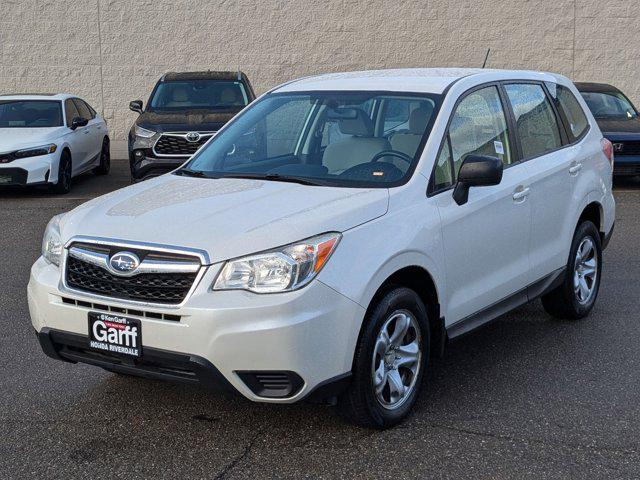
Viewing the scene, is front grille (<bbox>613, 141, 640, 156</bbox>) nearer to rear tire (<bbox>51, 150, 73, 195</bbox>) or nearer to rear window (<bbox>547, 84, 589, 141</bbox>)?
rear window (<bbox>547, 84, 589, 141</bbox>)

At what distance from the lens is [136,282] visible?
4.27 m

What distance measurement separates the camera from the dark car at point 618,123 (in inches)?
559

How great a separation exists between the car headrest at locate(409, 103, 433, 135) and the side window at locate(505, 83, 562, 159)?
0.89 metres

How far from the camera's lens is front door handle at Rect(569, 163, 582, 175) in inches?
249

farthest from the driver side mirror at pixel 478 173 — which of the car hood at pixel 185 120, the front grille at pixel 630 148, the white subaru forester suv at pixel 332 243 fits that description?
the front grille at pixel 630 148

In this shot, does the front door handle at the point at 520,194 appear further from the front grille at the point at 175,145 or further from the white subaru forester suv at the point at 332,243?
the front grille at the point at 175,145

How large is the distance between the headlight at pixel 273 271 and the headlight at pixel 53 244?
40.3 inches

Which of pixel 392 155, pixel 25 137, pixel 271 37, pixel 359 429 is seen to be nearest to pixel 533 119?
pixel 392 155

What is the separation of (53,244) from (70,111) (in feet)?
35.2

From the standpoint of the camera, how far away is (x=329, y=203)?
15.1ft

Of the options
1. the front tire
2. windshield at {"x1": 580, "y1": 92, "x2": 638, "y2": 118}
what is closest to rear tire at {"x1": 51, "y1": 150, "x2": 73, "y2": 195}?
windshield at {"x1": 580, "y1": 92, "x2": 638, "y2": 118}

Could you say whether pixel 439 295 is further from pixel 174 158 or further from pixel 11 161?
pixel 11 161

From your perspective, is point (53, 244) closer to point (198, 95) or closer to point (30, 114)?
point (198, 95)

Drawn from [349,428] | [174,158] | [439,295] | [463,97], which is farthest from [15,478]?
[174,158]
